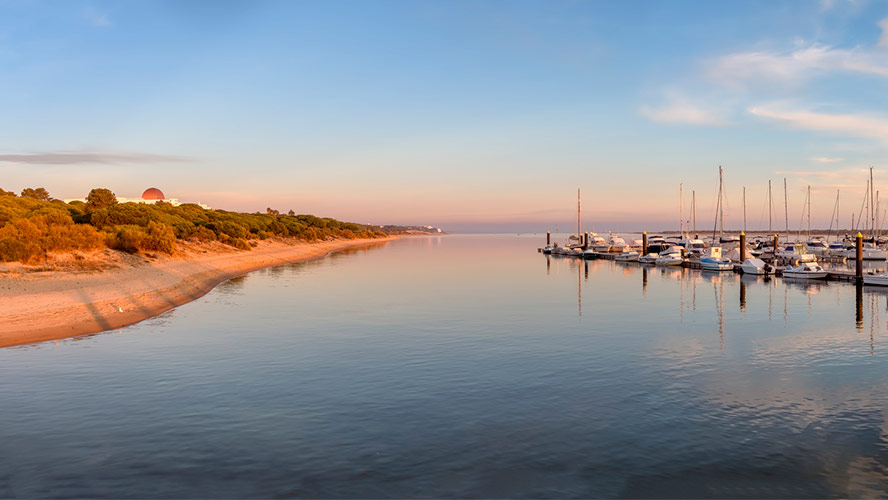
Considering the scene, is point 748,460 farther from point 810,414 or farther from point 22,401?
point 22,401

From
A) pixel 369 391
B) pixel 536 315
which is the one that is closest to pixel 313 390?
pixel 369 391

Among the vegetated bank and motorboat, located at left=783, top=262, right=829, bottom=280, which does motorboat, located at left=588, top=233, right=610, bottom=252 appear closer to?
motorboat, located at left=783, top=262, right=829, bottom=280

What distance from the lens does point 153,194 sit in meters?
169

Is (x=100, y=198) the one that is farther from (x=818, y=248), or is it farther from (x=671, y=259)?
(x=818, y=248)

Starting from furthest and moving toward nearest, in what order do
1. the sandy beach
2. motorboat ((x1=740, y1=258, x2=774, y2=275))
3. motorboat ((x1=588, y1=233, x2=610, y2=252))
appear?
1. motorboat ((x1=588, y1=233, x2=610, y2=252))
2. motorboat ((x1=740, y1=258, x2=774, y2=275))
3. the sandy beach

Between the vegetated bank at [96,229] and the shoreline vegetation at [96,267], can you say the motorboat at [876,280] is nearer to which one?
the shoreline vegetation at [96,267]

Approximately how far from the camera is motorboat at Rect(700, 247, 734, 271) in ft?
231

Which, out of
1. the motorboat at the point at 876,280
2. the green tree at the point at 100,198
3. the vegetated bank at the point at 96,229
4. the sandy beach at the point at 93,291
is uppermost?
the green tree at the point at 100,198

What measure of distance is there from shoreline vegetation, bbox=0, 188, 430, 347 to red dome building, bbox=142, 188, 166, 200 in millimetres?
82473

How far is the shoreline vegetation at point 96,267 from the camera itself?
29397mm

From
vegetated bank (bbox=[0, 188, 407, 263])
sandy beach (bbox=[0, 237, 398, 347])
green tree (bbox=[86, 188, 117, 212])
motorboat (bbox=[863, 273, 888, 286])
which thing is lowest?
motorboat (bbox=[863, 273, 888, 286])

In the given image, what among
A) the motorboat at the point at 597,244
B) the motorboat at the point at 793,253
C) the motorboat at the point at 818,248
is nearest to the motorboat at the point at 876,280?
the motorboat at the point at 793,253

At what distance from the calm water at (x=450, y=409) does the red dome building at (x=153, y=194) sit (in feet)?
502

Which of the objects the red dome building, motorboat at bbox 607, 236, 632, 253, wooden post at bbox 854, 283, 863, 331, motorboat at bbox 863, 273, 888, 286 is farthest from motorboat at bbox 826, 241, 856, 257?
the red dome building
